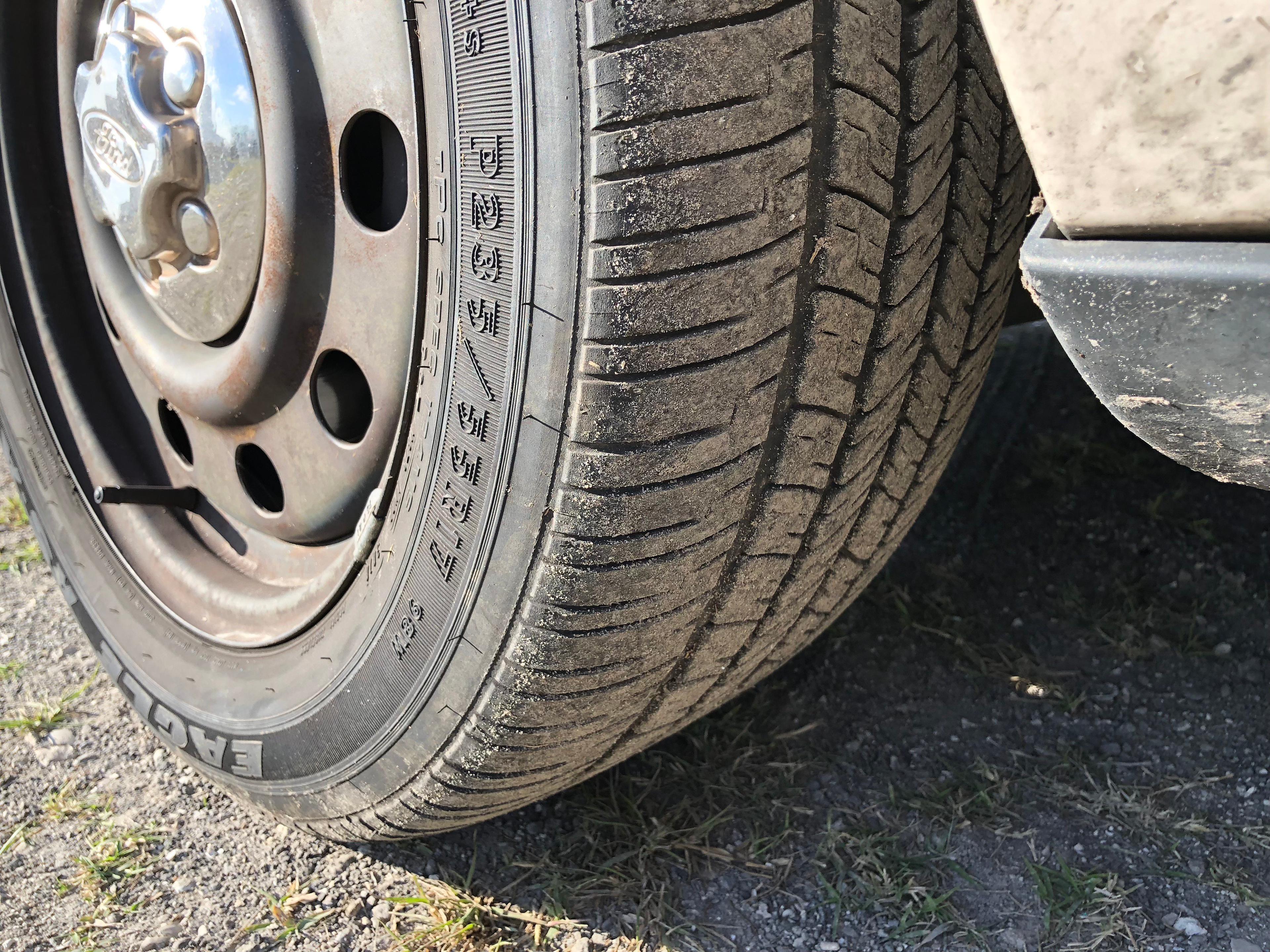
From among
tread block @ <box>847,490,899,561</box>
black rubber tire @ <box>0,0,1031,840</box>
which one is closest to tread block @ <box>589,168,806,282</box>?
black rubber tire @ <box>0,0,1031,840</box>

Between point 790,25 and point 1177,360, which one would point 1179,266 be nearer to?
point 1177,360

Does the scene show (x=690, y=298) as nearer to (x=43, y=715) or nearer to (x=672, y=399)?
(x=672, y=399)

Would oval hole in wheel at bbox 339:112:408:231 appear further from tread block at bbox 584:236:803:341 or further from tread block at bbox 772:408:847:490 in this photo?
tread block at bbox 772:408:847:490

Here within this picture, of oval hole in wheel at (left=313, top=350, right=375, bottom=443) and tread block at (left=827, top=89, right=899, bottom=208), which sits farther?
oval hole in wheel at (left=313, top=350, right=375, bottom=443)

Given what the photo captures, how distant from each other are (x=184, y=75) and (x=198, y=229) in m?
0.19

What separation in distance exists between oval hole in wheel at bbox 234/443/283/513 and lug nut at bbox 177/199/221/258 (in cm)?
34

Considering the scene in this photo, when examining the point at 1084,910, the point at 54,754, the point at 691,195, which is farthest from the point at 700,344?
the point at 54,754

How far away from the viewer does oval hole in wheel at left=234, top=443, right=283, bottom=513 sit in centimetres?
167

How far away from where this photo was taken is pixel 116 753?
1817 millimetres

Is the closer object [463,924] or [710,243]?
[710,243]

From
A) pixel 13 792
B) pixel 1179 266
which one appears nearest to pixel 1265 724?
pixel 1179 266

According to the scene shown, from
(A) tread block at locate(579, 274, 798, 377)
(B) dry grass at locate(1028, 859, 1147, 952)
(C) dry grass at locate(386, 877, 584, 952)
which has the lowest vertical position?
(B) dry grass at locate(1028, 859, 1147, 952)

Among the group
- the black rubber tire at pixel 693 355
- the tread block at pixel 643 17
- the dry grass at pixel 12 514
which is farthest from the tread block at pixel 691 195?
the dry grass at pixel 12 514

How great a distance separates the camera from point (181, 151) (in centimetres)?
138
